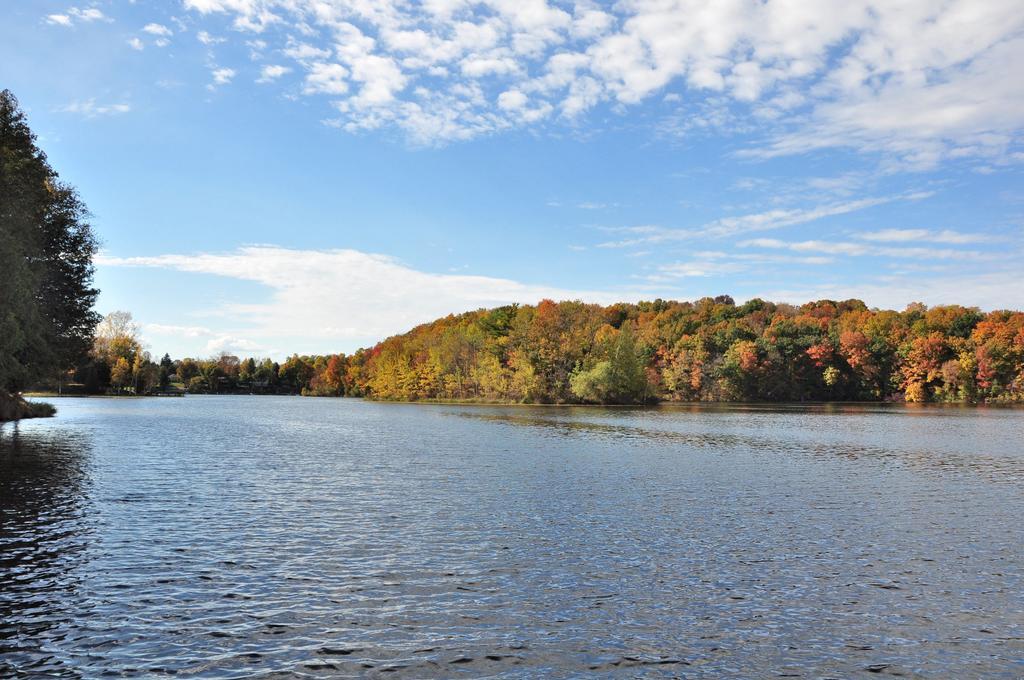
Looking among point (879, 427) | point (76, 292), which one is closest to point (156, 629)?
point (76, 292)

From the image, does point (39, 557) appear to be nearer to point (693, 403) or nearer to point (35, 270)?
point (35, 270)

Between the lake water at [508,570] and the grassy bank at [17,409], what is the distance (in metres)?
37.0

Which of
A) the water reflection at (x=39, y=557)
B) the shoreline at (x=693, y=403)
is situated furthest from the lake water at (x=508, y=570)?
the shoreline at (x=693, y=403)

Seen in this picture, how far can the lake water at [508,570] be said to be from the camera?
11719 millimetres

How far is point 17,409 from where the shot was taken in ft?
223

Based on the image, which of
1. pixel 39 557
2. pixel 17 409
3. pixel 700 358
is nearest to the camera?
pixel 39 557

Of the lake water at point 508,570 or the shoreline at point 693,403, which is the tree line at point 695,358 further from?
the lake water at point 508,570

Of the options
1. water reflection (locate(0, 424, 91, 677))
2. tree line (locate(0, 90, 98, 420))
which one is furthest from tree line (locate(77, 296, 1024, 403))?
water reflection (locate(0, 424, 91, 677))

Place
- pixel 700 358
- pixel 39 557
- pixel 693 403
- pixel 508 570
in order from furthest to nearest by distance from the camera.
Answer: pixel 700 358
pixel 693 403
pixel 39 557
pixel 508 570

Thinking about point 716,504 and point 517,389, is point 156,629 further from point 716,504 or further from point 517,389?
point 517,389

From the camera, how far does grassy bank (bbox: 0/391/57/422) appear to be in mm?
63844

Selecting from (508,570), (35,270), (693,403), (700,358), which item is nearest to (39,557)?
(508,570)

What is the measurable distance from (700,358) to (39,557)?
14377 centimetres

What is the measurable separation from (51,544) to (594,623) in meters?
15.2
